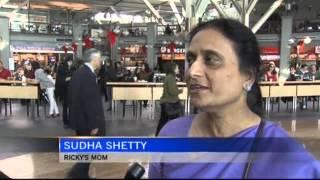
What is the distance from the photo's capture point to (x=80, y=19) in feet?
121

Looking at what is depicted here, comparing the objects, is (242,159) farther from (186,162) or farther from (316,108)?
(316,108)

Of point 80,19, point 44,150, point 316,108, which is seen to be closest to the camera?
point 44,150

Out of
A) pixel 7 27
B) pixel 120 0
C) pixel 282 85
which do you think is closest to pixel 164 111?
pixel 282 85

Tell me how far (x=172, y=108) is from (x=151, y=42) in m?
26.3

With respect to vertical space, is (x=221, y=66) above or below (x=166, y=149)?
above

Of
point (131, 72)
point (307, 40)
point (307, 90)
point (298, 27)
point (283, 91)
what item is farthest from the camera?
point (298, 27)

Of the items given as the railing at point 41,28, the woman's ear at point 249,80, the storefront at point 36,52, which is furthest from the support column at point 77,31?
the woman's ear at point 249,80

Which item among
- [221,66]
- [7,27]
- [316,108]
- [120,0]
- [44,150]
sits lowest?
[316,108]

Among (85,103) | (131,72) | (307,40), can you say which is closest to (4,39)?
(131,72)

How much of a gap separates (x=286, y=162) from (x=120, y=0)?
33.8 m

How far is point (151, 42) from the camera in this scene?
35188 mm

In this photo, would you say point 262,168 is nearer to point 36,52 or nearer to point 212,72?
point 212,72

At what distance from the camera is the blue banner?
1202 mm

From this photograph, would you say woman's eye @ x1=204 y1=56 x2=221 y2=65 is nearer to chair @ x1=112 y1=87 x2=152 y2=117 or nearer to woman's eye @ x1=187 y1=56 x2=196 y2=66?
woman's eye @ x1=187 y1=56 x2=196 y2=66
